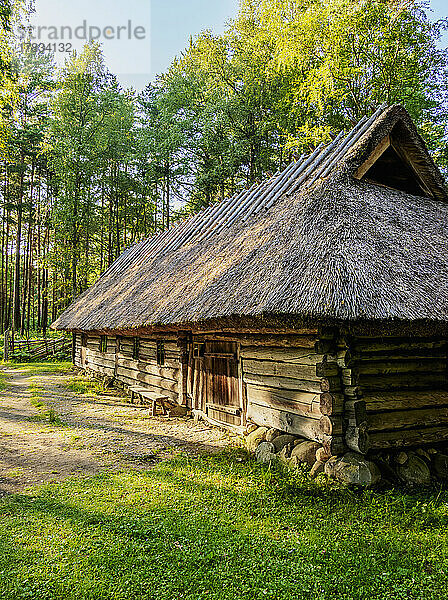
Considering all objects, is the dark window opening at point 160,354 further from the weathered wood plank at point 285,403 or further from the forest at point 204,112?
the forest at point 204,112

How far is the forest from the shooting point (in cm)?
1867

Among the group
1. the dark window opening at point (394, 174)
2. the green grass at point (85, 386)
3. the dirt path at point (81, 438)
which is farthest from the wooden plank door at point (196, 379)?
the dark window opening at point (394, 174)

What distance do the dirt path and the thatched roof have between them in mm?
2243

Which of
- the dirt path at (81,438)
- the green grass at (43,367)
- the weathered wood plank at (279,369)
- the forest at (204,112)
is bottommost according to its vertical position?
the green grass at (43,367)

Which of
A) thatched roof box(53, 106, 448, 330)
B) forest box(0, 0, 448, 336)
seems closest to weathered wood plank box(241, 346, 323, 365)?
thatched roof box(53, 106, 448, 330)

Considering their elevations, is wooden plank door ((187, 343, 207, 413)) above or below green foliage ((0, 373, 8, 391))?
above

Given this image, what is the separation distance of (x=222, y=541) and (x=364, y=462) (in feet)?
7.40

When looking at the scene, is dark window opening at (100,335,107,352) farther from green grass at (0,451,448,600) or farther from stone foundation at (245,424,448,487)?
stone foundation at (245,424,448,487)

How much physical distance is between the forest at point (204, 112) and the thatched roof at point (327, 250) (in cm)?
1130

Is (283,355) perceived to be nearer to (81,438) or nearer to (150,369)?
(81,438)

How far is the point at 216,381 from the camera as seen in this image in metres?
8.99

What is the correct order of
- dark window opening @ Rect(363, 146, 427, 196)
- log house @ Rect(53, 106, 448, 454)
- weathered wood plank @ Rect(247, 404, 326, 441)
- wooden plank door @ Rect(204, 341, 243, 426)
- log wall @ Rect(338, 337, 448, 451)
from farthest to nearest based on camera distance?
dark window opening @ Rect(363, 146, 427, 196)
wooden plank door @ Rect(204, 341, 243, 426)
weathered wood plank @ Rect(247, 404, 326, 441)
log wall @ Rect(338, 337, 448, 451)
log house @ Rect(53, 106, 448, 454)

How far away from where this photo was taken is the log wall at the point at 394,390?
5781 millimetres

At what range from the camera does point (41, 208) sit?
33375 mm
